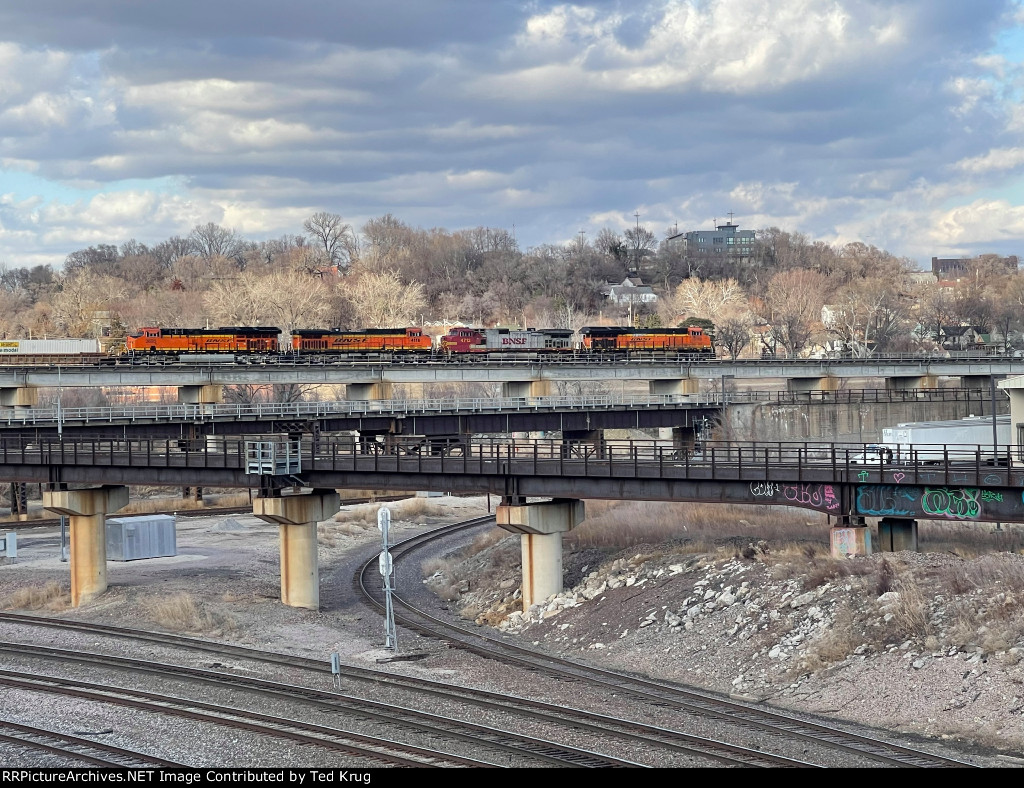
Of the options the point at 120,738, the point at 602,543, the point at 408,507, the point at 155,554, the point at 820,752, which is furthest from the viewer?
the point at 408,507

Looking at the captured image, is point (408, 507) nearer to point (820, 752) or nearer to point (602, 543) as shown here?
point (602, 543)

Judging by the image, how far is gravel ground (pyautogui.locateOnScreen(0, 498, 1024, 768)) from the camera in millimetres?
24516

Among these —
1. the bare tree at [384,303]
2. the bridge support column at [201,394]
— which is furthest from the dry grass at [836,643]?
the bare tree at [384,303]

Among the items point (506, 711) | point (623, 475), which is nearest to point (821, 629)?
point (506, 711)

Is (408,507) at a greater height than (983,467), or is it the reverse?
(983,467)

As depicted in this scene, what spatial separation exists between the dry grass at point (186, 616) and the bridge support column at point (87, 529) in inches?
194

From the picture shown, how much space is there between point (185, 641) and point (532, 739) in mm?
16378

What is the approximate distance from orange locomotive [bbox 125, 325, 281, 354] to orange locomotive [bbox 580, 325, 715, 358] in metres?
32.4

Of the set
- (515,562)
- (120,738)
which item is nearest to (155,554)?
(515,562)

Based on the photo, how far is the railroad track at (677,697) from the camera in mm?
22328

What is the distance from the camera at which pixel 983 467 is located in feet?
115

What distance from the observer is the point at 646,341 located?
11594 cm

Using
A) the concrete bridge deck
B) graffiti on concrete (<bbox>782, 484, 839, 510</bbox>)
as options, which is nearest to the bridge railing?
the concrete bridge deck

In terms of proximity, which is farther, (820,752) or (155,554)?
(155,554)
